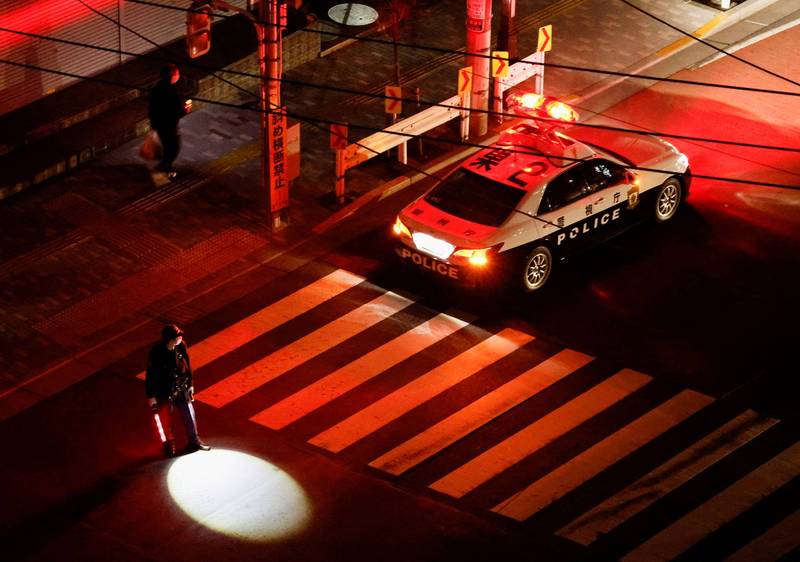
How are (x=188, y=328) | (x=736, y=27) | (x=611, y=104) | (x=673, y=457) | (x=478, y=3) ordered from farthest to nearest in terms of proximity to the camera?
1. (x=736, y=27)
2. (x=611, y=104)
3. (x=478, y=3)
4. (x=188, y=328)
5. (x=673, y=457)

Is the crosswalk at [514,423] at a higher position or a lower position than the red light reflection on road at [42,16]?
lower

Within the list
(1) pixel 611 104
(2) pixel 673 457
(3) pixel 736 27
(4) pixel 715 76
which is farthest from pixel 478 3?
(2) pixel 673 457

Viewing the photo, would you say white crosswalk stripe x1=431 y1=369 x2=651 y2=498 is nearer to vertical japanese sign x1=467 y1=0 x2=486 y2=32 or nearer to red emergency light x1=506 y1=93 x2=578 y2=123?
red emergency light x1=506 y1=93 x2=578 y2=123

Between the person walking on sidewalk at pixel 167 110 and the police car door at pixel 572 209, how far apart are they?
5.61 m

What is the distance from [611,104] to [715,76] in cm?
216

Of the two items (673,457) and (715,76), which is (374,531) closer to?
(673,457)

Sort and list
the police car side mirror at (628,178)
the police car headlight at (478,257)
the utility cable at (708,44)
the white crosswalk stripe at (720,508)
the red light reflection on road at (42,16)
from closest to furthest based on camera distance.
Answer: the white crosswalk stripe at (720,508) < the police car headlight at (478,257) < the police car side mirror at (628,178) < the red light reflection on road at (42,16) < the utility cable at (708,44)

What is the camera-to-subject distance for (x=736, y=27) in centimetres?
2802

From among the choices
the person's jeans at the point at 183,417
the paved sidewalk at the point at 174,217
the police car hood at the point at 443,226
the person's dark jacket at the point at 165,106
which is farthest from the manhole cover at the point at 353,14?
the person's jeans at the point at 183,417

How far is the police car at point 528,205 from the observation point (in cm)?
1927

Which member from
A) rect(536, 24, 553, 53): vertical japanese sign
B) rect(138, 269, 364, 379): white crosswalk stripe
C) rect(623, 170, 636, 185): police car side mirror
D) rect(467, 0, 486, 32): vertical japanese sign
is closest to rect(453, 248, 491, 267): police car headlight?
rect(138, 269, 364, 379): white crosswalk stripe

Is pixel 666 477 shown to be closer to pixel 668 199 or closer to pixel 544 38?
pixel 668 199

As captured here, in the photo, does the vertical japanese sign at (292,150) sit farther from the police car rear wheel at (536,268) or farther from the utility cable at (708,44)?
the utility cable at (708,44)

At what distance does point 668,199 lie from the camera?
21.5 metres
